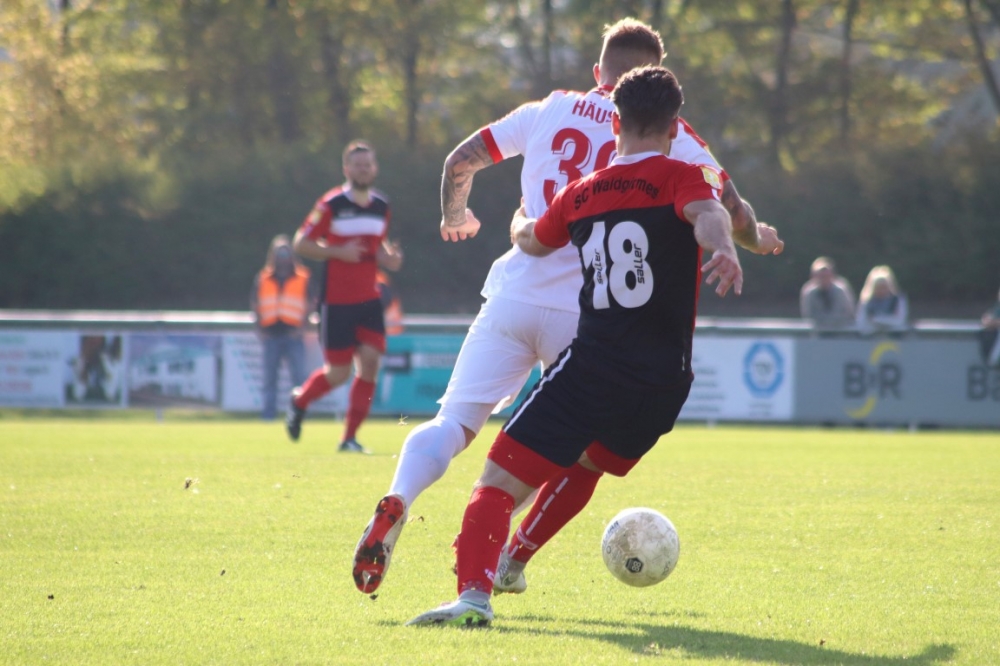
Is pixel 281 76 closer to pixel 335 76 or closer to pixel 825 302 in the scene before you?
pixel 335 76

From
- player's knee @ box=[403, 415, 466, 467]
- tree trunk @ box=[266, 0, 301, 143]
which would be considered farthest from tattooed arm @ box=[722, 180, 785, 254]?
tree trunk @ box=[266, 0, 301, 143]

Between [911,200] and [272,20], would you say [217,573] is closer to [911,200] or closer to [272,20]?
[911,200]

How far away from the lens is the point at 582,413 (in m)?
4.66

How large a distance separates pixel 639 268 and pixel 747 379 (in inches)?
521

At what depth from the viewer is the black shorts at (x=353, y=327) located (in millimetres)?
11695

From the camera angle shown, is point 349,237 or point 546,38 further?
point 546,38

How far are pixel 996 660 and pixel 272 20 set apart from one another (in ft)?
113

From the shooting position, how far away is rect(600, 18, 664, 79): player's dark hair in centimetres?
546

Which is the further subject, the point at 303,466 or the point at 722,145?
the point at 722,145

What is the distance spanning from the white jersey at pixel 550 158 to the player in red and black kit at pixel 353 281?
609cm

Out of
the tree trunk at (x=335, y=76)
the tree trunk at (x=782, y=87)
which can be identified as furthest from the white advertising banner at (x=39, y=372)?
the tree trunk at (x=782, y=87)

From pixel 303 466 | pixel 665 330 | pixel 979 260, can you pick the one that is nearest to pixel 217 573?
pixel 665 330

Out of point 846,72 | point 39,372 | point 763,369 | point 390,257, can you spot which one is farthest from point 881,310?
point 846,72

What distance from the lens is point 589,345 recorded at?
4.67 m
